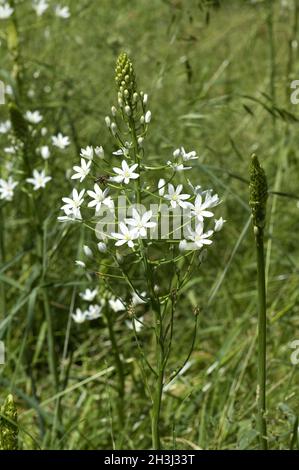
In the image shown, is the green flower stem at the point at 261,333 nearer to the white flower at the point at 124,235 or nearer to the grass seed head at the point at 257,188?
the grass seed head at the point at 257,188

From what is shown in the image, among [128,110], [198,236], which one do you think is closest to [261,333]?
[198,236]

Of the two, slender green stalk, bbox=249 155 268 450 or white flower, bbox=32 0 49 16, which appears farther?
white flower, bbox=32 0 49 16

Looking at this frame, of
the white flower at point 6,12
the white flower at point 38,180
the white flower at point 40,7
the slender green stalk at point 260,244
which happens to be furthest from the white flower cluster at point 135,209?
the white flower at point 40,7

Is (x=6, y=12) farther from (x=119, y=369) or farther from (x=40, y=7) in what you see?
(x=119, y=369)

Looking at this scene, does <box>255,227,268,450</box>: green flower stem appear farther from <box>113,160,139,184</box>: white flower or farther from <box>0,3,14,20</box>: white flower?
<box>0,3,14,20</box>: white flower

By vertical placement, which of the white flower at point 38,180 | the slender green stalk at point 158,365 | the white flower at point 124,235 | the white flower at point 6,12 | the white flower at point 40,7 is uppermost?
the white flower at point 40,7

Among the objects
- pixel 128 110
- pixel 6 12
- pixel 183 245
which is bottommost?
pixel 183 245

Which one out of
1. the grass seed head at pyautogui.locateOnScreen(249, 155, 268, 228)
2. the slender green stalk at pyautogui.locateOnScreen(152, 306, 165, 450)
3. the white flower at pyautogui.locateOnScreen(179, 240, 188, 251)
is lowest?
the slender green stalk at pyautogui.locateOnScreen(152, 306, 165, 450)

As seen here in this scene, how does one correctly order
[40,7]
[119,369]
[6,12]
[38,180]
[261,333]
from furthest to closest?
[40,7] < [6,12] < [38,180] < [119,369] < [261,333]

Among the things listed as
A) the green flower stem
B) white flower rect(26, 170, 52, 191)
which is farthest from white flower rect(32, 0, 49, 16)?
the green flower stem
